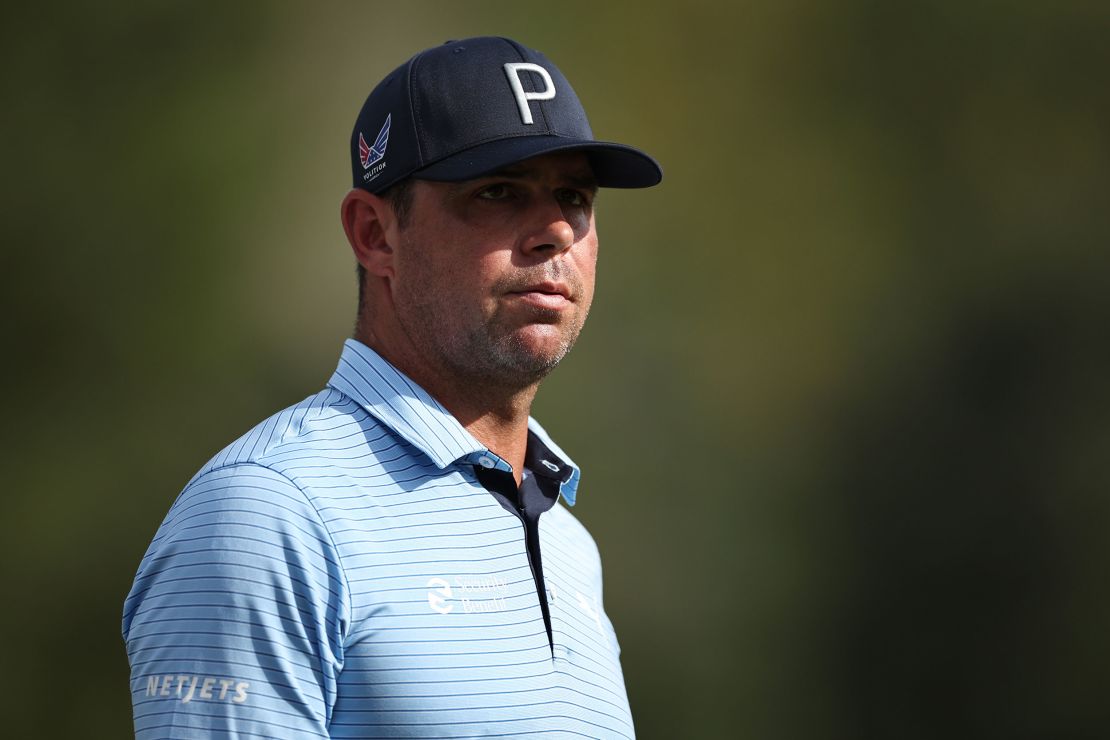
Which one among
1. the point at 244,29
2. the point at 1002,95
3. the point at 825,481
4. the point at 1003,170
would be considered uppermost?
the point at 244,29

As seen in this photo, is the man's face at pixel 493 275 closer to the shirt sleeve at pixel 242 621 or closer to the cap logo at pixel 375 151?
the cap logo at pixel 375 151

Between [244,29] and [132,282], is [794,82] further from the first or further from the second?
[132,282]

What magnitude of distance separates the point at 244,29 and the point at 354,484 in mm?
2689

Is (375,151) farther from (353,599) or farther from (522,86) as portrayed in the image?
(353,599)

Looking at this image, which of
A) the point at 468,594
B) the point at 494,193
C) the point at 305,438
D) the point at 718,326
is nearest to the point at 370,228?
the point at 494,193

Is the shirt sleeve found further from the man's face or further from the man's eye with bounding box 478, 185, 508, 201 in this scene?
the man's eye with bounding box 478, 185, 508, 201

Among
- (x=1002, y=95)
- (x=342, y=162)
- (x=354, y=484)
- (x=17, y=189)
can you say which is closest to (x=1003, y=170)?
(x=1002, y=95)

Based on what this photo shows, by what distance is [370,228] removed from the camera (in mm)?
1670

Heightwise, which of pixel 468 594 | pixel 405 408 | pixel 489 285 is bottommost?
pixel 468 594

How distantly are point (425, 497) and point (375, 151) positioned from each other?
1.62 feet

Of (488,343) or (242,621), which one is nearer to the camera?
(242,621)

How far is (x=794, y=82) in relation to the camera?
4.21 m

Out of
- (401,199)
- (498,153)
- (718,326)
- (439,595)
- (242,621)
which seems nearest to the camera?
(242,621)

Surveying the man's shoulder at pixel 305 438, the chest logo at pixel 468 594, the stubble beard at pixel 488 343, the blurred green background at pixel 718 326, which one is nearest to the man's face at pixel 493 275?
the stubble beard at pixel 488 343
